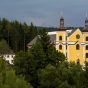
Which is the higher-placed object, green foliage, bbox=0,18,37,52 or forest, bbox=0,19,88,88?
green foliage, bbox=0,18,37,52

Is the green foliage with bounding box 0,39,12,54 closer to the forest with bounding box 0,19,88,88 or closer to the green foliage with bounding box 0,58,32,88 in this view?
the forest with bounding box 0,19,88,88

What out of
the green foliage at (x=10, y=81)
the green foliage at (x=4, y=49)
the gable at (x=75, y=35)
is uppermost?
the gable at (x=75, y=35)

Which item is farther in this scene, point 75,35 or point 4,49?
point 4,49

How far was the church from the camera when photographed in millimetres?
102312

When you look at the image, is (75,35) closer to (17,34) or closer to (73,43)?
(73,43)

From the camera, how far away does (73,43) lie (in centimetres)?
10256

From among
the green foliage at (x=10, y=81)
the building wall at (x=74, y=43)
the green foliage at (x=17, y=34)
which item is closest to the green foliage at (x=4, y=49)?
the green foliage at (x=17, y=34)

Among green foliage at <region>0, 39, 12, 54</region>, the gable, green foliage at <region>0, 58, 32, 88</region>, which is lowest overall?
green foliage at <region>0, 58, 32, 88</region>

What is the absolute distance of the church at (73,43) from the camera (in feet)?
336

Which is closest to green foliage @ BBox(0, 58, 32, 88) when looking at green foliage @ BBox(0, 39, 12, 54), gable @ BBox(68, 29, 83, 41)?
gable @ BBox(68, 29, 83, 41)

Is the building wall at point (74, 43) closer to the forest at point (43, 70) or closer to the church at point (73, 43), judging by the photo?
the church at point (73, 43)

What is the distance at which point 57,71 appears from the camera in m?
67.2

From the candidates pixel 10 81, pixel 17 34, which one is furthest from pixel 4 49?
pixel 10 81

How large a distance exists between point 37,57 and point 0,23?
72.8m
